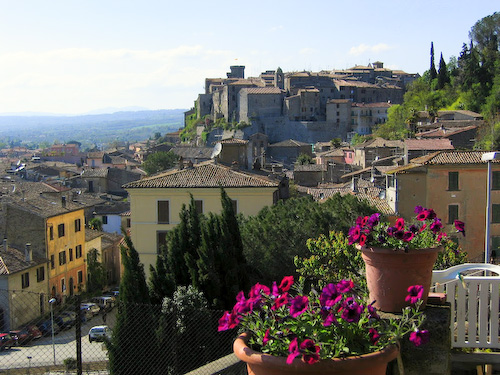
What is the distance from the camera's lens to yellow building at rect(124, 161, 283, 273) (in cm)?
2627

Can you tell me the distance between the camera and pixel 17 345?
16375mm

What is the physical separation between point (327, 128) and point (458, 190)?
79.1 m

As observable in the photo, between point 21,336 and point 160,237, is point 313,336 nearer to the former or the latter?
point 21,336

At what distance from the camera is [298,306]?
3.33m

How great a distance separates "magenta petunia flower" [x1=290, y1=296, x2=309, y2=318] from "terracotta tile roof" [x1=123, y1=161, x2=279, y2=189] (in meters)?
22.5

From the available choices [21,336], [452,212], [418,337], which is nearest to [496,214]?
[452,212]

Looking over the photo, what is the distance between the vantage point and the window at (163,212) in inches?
1046

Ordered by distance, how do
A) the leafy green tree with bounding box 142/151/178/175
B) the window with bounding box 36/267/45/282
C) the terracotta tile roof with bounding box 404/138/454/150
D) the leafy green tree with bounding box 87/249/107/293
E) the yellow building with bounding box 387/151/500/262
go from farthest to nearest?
the leafy green tree with bounding box 142/151/178/175, the terracotta tile roof with bounding box 404/138/454/150, the leafy green tree with bounding box 87/249/107/293, the window with bounding box 36/267/45/282, the yellow building with bounding box 387/151/500/262

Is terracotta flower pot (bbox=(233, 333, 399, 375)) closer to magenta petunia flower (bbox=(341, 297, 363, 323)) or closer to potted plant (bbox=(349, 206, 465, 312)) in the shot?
magenta petunia flower (bbox=(341, 297, 363, 323))

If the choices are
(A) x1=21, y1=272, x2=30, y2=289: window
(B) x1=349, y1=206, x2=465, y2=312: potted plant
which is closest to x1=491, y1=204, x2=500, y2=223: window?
(A) x1=21, y1=272, x2=30, y2=289: window

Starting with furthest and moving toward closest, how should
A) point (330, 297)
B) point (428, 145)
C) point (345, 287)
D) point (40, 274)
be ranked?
point (428, 145) < point (40, 274) < point (345, 287) < point (330, 297)

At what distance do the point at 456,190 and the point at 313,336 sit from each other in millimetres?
22581

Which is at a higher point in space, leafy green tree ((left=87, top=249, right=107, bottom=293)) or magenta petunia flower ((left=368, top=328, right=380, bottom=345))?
magenta petunia flower ((left=368, top=328, right=380, bottom=345))

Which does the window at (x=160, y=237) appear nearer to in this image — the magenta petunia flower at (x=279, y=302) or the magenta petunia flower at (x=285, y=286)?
the magenta petunia flower at (x=285, y=286)
